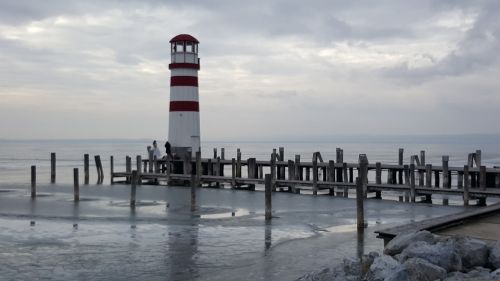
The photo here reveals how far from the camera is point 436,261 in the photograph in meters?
8.53

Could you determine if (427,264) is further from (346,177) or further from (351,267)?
(346,177)

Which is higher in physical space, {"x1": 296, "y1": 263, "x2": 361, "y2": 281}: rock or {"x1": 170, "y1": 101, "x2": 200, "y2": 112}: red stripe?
{"x1": 170, "y1": 101, "x2": 200, "y2": 112}: red stripe

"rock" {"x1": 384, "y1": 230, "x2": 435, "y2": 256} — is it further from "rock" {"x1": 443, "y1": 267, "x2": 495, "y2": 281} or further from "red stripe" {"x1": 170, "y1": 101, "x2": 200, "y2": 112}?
"red stripe" {"x1": 170, "y1": 101, "x2": 200, "y2": 112}

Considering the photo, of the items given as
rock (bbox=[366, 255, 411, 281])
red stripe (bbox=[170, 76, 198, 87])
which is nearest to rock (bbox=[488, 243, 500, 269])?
rock (bbox=[366, 255, 411, 281])

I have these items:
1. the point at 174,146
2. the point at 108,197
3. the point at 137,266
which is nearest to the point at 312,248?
the point at 137,266

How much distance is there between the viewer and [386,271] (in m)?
7.87

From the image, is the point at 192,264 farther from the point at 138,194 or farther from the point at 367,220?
the point at 138,194

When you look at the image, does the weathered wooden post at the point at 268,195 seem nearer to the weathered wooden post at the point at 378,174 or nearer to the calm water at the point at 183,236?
the calm water at the point at 183,236

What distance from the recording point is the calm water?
473 inches

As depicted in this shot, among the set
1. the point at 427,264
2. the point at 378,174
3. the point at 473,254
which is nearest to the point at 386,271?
the point at 427,264

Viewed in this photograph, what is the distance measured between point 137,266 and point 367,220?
344 inches

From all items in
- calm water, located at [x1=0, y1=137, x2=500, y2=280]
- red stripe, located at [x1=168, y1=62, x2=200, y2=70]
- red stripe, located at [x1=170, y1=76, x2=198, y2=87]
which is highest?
red stripe, located at [x1=168, y1=62, x2=200, y2=70]

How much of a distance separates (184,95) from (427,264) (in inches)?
937

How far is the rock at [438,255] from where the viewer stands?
8.54 meters
